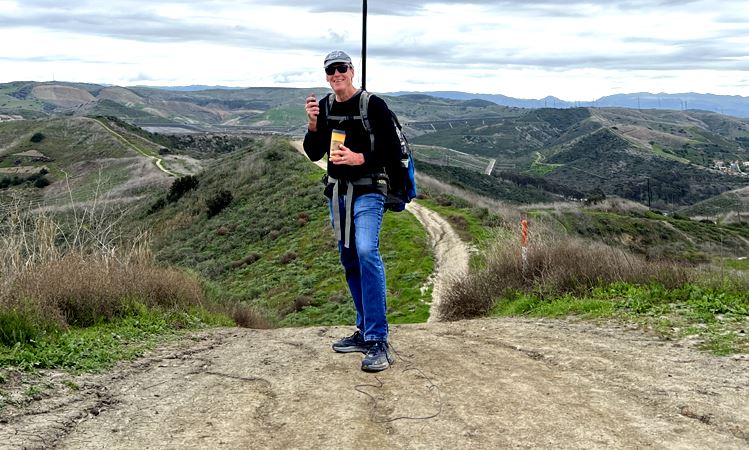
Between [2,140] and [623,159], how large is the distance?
121 meters

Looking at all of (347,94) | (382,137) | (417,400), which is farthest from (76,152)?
(417,400)

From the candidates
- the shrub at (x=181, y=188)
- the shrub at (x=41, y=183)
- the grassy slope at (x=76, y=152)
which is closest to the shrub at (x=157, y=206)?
the shrub at (x=181, y=188)

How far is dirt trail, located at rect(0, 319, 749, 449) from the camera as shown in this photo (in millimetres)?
3482

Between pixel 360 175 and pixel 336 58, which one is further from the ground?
pixel 336 58

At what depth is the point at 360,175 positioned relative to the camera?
501cm

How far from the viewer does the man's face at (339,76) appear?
4.94 m

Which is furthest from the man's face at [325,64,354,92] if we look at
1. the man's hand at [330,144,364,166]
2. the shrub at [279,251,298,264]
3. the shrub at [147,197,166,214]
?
the shrub at [147,197,166,214]

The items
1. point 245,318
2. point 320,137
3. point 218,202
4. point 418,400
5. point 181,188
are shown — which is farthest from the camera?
point 181,188

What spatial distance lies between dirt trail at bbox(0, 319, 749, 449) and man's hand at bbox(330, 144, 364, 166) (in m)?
1.49

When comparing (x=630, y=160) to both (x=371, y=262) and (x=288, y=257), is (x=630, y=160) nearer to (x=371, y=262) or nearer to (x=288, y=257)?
(x=288, y=257)

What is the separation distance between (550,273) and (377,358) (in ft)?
12.8

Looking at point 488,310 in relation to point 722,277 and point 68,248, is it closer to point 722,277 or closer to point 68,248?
point 722,277

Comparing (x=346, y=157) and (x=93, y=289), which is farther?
(x=93, y=289)

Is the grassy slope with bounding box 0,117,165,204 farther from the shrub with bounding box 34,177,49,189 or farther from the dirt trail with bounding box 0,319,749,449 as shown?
the dirt trail with bounding box 0,319,749,449
